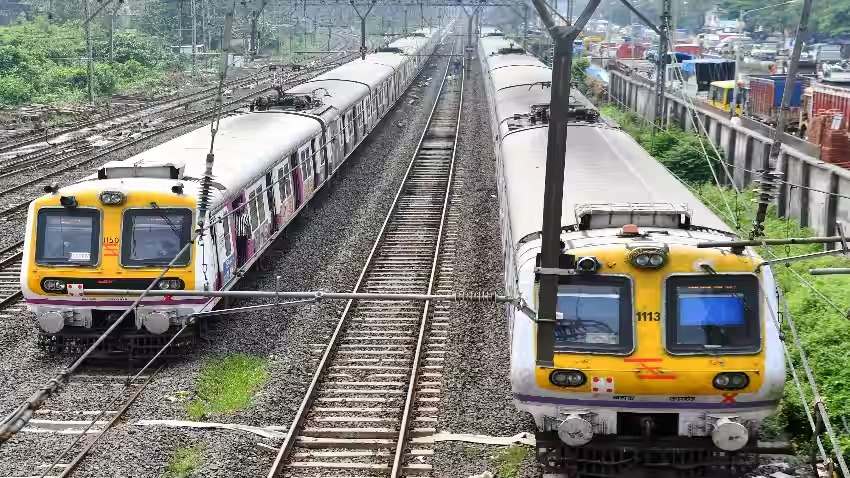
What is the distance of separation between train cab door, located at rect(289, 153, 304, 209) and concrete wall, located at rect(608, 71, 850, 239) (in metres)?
7.40

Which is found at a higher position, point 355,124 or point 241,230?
point 355,124

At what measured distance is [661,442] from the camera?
836 centimetres

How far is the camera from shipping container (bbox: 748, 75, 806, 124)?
32184mm

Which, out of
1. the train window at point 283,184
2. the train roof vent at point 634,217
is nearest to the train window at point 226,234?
the train window at point 283,184

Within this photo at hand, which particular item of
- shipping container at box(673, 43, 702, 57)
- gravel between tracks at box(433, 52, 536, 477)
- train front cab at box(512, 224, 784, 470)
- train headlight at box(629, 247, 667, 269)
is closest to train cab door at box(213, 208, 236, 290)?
gravel between tracks at box(433, 52, 536, 477)

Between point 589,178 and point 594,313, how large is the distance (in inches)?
149

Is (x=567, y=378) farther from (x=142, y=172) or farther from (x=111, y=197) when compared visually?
(x=142, y=172)

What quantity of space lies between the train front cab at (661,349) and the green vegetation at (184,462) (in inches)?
133

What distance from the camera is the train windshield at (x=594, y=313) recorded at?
8.21 m

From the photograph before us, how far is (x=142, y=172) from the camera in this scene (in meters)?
13.3

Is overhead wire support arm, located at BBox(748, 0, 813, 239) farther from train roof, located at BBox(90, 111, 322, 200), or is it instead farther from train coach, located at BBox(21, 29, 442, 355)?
train roof, located at BBox(90, 111, 322, 200)

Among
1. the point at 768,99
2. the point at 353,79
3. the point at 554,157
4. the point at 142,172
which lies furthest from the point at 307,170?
the point at 768,99

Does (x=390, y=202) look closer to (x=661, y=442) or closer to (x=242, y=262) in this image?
(x=242, y=262)

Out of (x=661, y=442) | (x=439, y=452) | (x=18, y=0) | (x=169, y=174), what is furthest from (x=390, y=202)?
(x=18, y=0)
